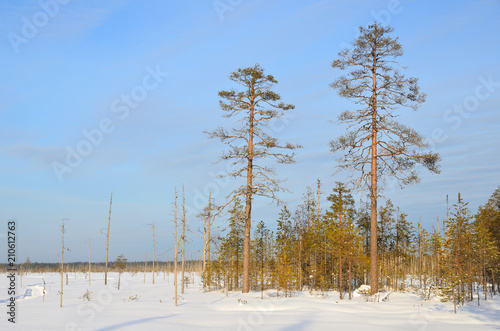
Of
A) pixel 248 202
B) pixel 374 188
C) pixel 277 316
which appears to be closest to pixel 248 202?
pixel 248 202

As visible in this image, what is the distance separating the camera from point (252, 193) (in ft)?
84.3

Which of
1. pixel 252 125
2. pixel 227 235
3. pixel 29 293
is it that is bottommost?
pixel 29 293

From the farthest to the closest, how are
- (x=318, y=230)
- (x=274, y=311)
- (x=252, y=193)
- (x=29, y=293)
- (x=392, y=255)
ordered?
1. (x=392, y=255)
2. (x=29, y=293)
3. (x=318, y=230)
4. (x=252, y=193)
5. (x=274, y=311)

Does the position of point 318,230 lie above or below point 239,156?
below

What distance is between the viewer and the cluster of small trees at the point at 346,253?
72.4 ft

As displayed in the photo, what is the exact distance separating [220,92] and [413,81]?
11522 millimetres

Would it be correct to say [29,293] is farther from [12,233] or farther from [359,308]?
[359,308]

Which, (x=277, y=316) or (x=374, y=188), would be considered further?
(x=374, y=188)

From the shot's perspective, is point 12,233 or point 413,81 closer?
point 12,233

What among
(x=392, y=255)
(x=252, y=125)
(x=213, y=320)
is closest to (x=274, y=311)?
(x=213, y=320)

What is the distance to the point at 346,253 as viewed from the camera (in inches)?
986

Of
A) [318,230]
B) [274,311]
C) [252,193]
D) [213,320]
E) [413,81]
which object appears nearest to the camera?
[213,320]

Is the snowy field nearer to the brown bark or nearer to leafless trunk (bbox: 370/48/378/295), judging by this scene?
leafless trunk (bbox: 370/48/378/295)

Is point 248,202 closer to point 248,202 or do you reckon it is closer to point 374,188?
point 248,202
